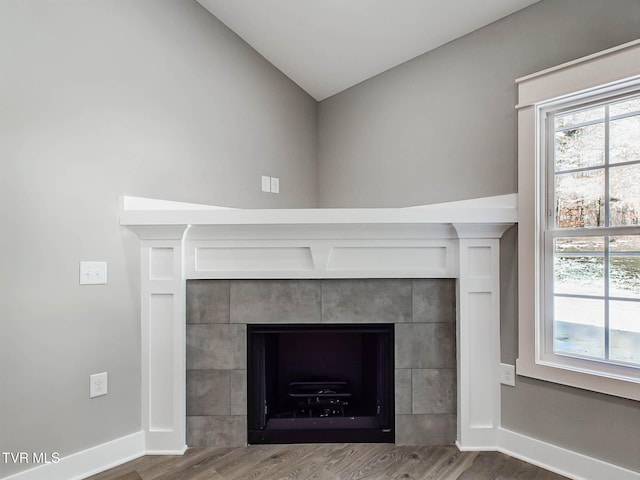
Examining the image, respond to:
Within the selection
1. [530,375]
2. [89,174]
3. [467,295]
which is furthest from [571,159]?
[89,174]

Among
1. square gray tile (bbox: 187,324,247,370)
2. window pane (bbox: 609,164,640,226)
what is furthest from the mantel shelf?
square gray tile (bbox: 187,324,247,370)

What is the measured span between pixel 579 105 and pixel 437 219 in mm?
910

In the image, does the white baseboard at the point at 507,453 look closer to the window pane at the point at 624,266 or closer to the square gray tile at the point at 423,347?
the square gray tile at the point at 423,347

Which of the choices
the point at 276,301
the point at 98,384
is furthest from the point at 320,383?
the point at 98,384

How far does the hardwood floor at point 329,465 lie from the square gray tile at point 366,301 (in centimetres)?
73

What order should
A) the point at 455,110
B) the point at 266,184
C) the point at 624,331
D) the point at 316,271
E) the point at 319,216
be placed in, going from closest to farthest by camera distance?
the point at 624,331, the point at 319,216, the point at 316,271, the point at 455,110, the point at 266,184

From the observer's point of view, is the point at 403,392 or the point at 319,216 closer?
the point at 319,216

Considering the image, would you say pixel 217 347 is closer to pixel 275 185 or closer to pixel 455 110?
pixel 275 185

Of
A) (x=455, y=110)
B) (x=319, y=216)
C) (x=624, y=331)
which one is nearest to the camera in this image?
(x=624, y=331)

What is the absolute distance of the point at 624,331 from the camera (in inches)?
67.8

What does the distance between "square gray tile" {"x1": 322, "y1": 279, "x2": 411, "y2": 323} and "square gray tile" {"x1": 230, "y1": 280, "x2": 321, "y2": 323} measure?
76 millimetres

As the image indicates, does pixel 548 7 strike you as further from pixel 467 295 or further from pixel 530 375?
pixel 530 375

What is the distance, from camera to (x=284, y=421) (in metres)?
2.17

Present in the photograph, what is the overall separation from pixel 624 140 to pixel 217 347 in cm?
238
